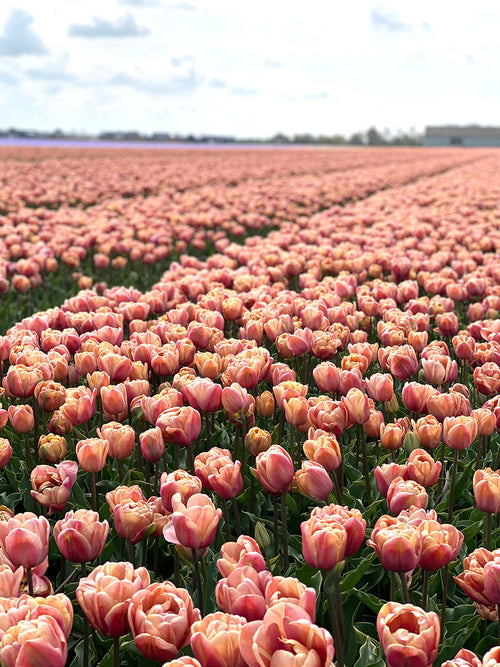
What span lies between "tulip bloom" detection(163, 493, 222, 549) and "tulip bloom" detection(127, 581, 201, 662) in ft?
0.90

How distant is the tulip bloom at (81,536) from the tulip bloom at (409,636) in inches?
33.2

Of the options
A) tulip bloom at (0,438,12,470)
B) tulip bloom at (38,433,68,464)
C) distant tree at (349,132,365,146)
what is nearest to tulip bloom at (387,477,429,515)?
tulip bloom at (38,433,68,464)

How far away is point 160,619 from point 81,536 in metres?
0.48

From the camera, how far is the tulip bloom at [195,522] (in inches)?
71.7

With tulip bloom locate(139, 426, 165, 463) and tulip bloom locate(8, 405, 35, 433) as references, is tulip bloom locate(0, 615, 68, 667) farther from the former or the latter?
tulip bloom locate(8, 405, 35, 433)

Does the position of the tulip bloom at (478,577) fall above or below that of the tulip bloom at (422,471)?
below

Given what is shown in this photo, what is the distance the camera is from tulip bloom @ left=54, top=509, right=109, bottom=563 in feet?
6.22

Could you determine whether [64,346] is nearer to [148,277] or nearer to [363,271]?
[363,271]

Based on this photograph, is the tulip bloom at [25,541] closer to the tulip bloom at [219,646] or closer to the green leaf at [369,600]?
the tulip bloom at [219,646]

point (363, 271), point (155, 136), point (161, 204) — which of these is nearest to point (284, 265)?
point (363, 271)

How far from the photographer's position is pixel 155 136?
108m

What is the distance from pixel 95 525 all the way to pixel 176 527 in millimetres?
251

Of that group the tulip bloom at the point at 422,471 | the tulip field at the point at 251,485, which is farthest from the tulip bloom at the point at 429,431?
the tulip bloom at the point at 422,471

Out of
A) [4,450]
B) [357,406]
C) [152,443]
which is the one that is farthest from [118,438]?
[357,406]
